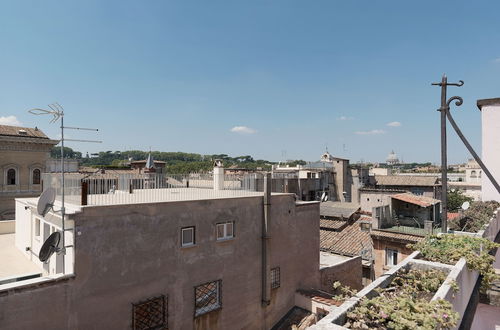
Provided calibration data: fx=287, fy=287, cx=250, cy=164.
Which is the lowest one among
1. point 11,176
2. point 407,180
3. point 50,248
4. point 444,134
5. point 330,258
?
point 330,258

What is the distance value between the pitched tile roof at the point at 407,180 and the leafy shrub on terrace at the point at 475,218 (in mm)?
31942

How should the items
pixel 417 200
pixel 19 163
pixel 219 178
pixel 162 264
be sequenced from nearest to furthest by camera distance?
1. pixel 162 264
2. pixel 219 178
3. pixel 417 200
4. pixel 19 163

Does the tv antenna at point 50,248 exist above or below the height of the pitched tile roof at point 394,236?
above

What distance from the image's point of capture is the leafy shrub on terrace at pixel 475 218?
1045 cm

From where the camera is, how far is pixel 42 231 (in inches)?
371

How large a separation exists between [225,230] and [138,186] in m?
3.65

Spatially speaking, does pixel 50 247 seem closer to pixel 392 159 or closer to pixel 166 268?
pixel 166 268

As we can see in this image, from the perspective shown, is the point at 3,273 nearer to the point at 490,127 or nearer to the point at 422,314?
the point at 422,314

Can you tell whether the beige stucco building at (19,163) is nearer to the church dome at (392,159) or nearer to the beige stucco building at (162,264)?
the beige stucco building at (162,264)

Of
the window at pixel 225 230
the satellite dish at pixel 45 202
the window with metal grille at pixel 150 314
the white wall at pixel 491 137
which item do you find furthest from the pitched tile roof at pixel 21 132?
the white wall at pixel 491 137

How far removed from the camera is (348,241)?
64.6ft

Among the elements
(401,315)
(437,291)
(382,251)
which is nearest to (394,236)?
(382,251)

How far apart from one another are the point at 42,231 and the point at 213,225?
219 inches

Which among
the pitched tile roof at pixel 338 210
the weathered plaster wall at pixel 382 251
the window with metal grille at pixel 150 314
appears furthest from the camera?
the pitched tile roof at pixel 338 210
